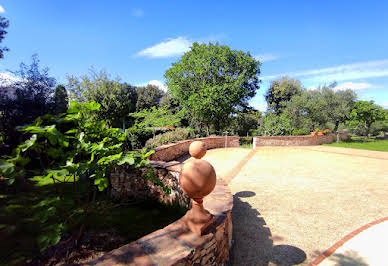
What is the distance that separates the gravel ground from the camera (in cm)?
329

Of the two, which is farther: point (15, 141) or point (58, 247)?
point (15, 141)

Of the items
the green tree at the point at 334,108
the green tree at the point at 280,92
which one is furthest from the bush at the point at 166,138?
the green tree at the point at 280,92

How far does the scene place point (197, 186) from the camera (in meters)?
2.29

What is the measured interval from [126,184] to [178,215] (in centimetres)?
183

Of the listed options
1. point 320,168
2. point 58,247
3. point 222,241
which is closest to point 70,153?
point 58,247

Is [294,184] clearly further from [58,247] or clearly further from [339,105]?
[339,105]

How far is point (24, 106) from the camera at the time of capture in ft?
25.4

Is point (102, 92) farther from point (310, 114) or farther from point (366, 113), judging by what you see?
point (366, 113)

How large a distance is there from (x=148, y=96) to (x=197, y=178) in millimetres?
34091

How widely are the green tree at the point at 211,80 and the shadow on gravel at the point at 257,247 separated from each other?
13164 millimetres

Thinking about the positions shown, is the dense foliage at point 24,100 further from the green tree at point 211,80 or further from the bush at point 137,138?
the green tree at point 211,80

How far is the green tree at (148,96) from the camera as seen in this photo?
1206 inches

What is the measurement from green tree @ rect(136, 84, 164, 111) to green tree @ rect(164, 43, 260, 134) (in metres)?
11.3

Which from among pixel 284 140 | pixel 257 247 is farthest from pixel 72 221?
pixel 284 140
